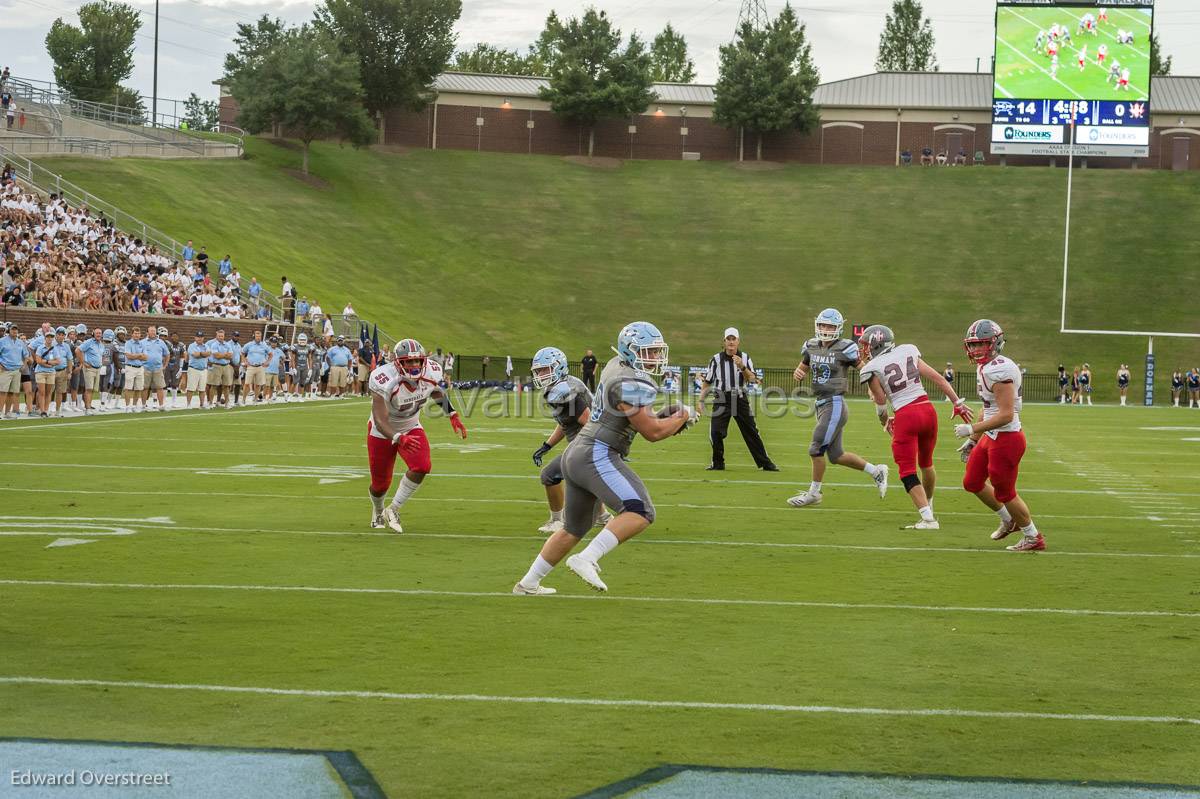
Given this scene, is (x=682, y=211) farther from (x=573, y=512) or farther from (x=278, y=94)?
(x=573, y=512)

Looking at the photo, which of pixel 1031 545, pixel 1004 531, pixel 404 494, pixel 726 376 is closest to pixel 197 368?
pixel 726 376

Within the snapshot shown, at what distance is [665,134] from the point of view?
78.8 metres

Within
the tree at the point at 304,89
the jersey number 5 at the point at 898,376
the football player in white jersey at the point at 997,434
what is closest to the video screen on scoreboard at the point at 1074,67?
the tree at the point at 304,89

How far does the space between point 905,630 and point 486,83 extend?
75.8 metres

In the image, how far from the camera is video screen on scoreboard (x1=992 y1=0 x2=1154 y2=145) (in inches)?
2131

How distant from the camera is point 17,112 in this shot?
1956 inches

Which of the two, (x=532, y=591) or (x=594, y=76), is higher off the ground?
(x=594, y=76)

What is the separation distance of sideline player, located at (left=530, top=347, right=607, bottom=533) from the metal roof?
6850 centimetres

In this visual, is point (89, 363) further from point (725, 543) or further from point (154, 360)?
point (725, 543)

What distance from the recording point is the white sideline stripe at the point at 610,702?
604 centimetres

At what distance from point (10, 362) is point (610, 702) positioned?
2046cm


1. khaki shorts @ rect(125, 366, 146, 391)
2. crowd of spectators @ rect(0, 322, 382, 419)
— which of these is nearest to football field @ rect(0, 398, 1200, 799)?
crowd of spectators @ rect(0, 322, 382, 419)

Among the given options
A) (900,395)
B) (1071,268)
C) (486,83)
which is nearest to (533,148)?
(486,83)

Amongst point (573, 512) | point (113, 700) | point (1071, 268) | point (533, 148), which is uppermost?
point (533, 148)
